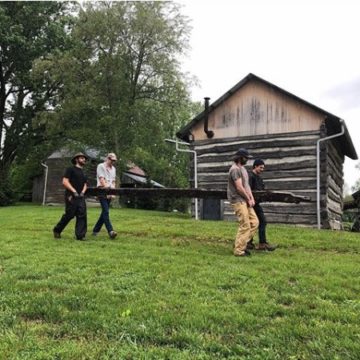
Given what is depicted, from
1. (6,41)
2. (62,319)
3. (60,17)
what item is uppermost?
(60,17)

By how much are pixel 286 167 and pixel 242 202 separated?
25.8 feet

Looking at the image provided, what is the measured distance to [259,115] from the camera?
16062 mm

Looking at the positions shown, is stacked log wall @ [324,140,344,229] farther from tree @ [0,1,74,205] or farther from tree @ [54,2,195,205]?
tree @ [0,1,74,205]

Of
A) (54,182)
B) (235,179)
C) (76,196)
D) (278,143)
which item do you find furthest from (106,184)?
(54,182)

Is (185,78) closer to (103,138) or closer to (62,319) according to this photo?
(103,138)

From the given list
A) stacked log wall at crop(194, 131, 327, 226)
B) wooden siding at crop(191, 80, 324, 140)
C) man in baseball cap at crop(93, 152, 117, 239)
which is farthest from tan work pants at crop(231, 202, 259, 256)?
wooden siding at crop(191, 80, 324, 140)

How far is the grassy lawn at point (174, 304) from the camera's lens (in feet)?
11.7

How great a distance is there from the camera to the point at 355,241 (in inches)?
401

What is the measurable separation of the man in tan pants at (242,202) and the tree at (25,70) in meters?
22.8

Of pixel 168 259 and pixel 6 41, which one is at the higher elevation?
pixel 6 41

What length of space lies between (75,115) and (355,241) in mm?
19343

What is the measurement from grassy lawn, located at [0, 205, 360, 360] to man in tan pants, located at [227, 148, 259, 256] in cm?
33

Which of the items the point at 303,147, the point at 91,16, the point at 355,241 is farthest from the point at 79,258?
the point at 91,16

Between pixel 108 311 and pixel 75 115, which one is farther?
pixel 75 115
